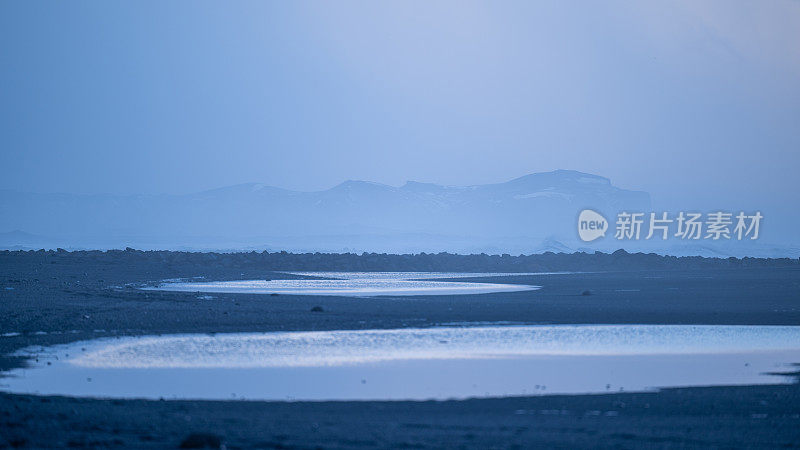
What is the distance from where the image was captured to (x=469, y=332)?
64.1 feet

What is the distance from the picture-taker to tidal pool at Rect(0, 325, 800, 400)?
12.1m

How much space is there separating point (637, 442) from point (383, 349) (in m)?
8.09

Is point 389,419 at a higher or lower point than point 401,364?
lower

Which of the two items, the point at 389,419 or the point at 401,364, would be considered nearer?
the point at 389,419

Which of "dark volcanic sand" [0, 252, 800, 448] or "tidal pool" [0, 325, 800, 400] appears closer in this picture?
"dark volcanic sand" [0, 252, 800, 448]

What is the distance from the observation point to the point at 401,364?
1449 centimetres

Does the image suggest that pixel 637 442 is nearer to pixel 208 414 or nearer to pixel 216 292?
pixel 208 414

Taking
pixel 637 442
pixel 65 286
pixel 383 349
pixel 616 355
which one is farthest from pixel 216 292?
pixel 637 442

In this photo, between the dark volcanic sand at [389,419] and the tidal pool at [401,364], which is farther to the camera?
the tidal pool at [401,364]

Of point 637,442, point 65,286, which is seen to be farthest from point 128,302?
point 637,442

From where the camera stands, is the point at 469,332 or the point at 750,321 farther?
the point at 750,321

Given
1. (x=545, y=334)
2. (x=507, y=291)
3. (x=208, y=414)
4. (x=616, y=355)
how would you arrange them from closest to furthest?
(x=208, y=414), (x=616, y=355), (x=545, y=334), (x=507, y=291)

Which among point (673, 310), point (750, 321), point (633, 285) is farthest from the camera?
point (633, 285)

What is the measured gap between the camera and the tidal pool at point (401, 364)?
12.1 m
